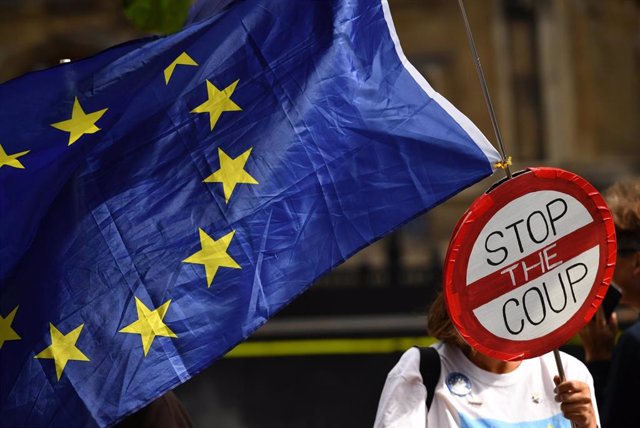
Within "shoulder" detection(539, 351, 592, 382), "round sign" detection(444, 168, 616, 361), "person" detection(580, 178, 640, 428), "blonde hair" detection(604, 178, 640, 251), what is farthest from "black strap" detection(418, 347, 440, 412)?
"blonde hair" detection(604, 178, 640, 251)

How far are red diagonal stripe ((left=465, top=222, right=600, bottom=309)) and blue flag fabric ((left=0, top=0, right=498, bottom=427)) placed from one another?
287 millimetres

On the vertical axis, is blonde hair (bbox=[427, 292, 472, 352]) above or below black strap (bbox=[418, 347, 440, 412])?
above

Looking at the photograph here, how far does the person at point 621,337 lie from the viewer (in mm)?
4184

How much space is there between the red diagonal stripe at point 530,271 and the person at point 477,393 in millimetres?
148

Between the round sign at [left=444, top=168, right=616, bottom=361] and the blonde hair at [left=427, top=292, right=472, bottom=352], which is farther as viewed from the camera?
the blonde hair at [left=427, top=292, right=472, bottom=352]

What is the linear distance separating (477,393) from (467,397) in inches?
1.4

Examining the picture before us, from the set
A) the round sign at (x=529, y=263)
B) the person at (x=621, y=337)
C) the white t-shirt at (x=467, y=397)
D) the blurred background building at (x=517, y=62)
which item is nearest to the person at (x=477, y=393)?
the white t-shirt at (x=467, y=397)

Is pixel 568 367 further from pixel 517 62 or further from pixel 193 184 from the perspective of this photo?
pixel 517 62

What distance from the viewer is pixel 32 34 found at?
890 inches

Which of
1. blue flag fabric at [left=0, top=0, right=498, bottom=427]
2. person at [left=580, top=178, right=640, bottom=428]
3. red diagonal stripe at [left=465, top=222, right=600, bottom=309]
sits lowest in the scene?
person at [left=580, top=178, right=640, bottom=428]

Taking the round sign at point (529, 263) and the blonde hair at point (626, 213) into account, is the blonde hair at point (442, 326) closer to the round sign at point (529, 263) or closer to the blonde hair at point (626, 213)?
the round sign at point (529, 263)

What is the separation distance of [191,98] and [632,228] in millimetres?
1426

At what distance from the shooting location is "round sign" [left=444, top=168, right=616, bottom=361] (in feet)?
12.1

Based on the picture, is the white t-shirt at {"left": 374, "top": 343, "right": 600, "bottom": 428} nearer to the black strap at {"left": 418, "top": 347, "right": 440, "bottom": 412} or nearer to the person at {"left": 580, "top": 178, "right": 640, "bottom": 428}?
the black strap at {"left": 418, "top": 347, "right": 440, "bottom": 412}
